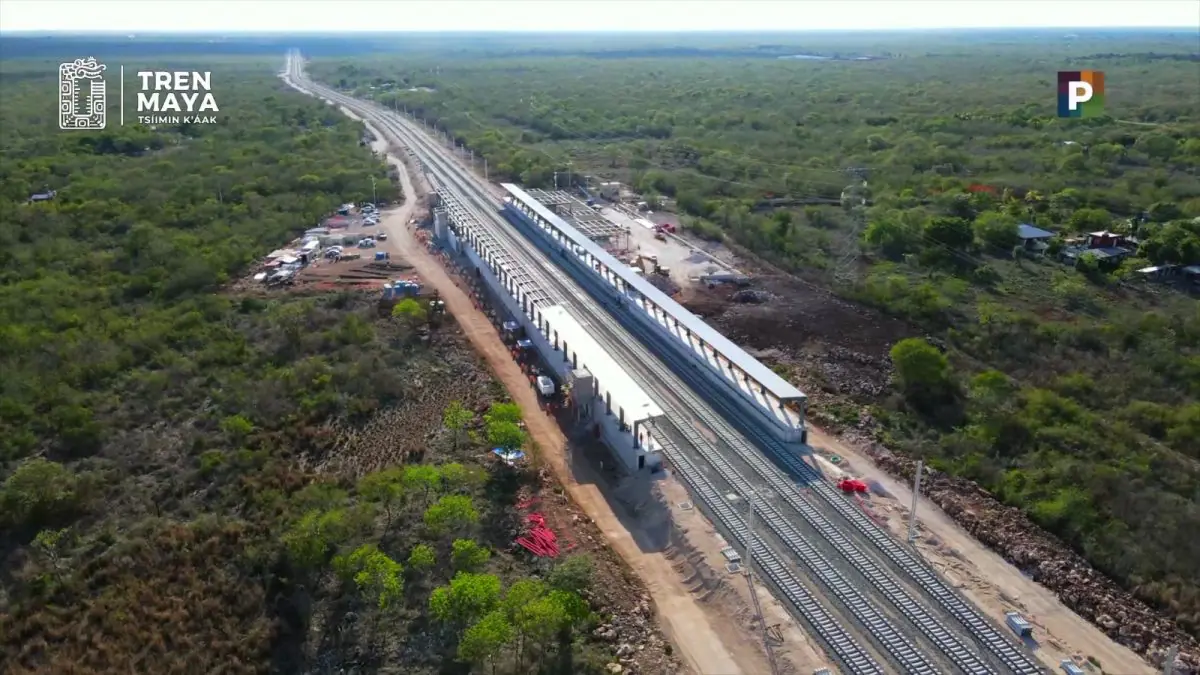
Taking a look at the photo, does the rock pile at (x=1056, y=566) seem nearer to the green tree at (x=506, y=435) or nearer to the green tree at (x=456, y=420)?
the green tree at (x=506, y=435)

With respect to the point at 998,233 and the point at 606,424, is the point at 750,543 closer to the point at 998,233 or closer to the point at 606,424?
the point at 606,424

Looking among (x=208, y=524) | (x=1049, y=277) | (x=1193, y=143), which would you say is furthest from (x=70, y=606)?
(x=1193, y=143)

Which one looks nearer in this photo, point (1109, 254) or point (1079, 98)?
point (1109, 254)

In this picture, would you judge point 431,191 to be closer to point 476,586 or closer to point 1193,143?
point 476,586

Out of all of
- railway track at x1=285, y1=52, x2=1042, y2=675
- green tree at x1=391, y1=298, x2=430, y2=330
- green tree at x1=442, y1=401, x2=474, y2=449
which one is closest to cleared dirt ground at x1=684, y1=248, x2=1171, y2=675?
railway track at x1=285, y1=52, x2=1042, y2=675

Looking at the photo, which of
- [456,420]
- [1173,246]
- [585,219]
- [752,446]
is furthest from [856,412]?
[585,219]

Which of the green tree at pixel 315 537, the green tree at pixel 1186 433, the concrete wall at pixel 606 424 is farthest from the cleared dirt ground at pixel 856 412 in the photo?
the green tree at pixel 315 537
